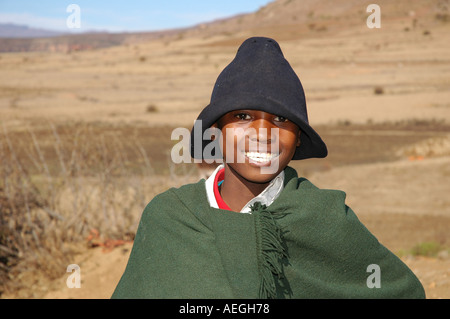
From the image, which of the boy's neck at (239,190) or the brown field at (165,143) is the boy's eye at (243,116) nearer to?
the boy's neck at (239,190)

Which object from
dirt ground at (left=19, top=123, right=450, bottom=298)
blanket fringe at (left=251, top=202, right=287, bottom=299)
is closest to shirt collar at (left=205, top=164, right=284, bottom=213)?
blanket fringe at (left=251, top=202, right=287, bottom=299)

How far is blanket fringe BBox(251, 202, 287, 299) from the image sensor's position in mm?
1891

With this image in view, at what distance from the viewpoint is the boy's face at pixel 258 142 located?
2.04 metres

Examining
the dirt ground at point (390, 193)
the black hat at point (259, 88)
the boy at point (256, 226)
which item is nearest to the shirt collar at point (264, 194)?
the boy at point (256, 226)

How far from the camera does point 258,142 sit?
2037mm

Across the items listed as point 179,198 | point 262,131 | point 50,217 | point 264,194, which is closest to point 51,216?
point 50,217

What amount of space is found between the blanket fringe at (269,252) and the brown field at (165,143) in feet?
9.47

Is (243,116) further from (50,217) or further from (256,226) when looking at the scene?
(50,217)

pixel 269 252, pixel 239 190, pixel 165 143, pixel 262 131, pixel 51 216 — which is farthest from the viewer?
pixel 165 143

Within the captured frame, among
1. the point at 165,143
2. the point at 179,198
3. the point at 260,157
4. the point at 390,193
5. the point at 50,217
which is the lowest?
the point at 179,198

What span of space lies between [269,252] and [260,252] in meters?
0.03

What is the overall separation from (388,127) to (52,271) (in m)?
11.0

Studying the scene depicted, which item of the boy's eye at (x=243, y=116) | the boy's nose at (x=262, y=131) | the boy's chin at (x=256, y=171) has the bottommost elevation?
the boy's chin at (x=256, y=171)
